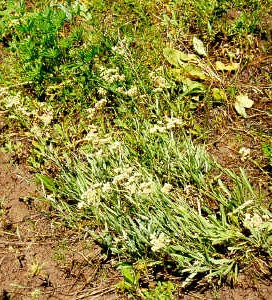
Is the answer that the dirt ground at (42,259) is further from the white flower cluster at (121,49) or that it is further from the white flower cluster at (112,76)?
the white flower cluster at (121,49)

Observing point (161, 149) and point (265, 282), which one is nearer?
point (265, 282)

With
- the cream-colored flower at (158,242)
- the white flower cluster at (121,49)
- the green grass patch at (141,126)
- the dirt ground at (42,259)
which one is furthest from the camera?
the white flower cluster at (121,49)

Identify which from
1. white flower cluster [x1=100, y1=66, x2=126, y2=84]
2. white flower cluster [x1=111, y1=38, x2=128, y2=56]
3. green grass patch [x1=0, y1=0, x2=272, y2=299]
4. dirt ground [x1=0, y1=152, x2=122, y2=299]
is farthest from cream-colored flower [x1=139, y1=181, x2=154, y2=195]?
white flower cluster [x1=111, y1=38, x2=128, y2=56]

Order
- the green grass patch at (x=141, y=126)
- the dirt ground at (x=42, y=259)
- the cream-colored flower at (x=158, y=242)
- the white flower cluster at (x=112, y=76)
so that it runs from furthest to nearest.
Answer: the white flower cluster at (x=112, y=76)
the dirt ground at (x=42, y=259)
the green grass patch at (x=141, y=126)
the cream-colored flower at (x=158, y=242)

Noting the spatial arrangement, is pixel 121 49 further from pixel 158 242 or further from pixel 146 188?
pixel 158 242

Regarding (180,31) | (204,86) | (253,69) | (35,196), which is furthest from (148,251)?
(180,31)

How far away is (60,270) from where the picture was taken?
2.66 metres

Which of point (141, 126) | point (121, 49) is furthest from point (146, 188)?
point (121, 49)

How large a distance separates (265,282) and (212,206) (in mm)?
598

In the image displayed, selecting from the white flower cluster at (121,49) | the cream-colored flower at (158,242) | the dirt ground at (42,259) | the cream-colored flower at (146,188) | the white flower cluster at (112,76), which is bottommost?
the dirt ground at (42,259)

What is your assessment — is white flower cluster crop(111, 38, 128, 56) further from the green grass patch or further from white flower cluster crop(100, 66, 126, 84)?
white flower cluster crop(100, 66, 126, 84)

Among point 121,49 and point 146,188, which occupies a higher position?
point 121,49

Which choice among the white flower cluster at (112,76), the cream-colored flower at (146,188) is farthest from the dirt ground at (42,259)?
the white flower cluster at (112,76)

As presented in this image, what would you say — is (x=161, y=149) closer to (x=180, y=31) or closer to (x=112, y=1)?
(x=180, y=31)
